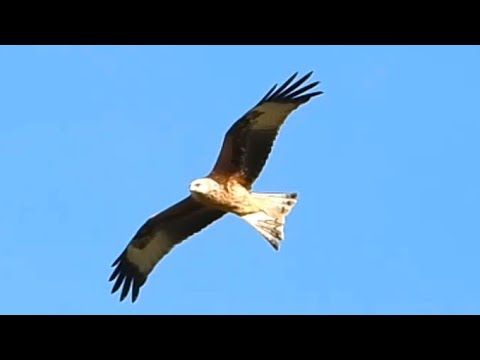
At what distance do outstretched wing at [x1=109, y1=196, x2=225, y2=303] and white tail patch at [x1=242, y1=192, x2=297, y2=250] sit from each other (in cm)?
109

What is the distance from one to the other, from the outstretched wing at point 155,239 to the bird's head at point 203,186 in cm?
80

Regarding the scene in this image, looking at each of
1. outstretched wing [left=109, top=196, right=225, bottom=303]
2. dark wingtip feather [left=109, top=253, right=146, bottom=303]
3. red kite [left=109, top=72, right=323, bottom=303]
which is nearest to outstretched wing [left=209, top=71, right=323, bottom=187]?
red kite [left=109, top=72, right=323, bottom=303]

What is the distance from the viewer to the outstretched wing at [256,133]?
13938 millimetres

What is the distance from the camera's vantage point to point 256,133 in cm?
1400

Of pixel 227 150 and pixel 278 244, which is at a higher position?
pixel 227 150

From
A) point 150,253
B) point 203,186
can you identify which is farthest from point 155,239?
point 203,186

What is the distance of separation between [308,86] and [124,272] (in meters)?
3.10

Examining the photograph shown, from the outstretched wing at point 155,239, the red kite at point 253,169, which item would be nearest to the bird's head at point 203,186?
the red kite at point 253,169

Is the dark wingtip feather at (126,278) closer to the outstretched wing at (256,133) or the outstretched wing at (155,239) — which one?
the outstretched wing at (155,239)

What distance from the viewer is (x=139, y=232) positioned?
15320 mm

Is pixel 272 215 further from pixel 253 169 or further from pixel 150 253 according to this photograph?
pixel 150 253

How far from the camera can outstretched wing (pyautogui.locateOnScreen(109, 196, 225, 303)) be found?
15.0 m
